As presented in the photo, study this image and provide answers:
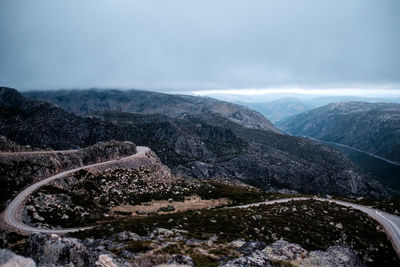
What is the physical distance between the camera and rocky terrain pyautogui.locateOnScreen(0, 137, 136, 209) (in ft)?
221

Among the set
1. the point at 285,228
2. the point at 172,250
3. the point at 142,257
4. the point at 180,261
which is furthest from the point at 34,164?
the point at 180,261

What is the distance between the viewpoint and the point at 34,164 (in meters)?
77.2

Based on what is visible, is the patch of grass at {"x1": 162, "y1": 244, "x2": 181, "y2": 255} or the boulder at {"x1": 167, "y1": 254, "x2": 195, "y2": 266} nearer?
the boulder at {"x1": 167, "y1": 254, "x2": 195, "y2": 266}

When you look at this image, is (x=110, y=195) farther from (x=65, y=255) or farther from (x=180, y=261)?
(x=180, y=261)

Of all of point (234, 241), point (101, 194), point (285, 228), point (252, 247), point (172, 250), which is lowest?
point (101, 194)

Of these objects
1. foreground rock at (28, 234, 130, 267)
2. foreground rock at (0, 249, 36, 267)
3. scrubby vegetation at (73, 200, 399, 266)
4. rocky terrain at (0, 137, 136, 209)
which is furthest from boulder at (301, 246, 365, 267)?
rocky terrain at (0, 137, 136, 209)

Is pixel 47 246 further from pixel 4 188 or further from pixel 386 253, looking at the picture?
pixel 4 188

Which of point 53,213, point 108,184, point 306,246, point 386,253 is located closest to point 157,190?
point 108,184

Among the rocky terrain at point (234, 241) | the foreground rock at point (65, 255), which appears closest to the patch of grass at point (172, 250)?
the rocky terrain at point (234, 241)

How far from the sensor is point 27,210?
2098 inches

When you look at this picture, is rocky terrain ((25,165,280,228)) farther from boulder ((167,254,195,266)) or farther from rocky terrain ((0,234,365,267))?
boulder ((167,254,195,266))

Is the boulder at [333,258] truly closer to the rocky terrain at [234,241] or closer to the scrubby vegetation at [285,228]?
the rocky terrain at [234,241]

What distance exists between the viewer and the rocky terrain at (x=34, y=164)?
221 ft

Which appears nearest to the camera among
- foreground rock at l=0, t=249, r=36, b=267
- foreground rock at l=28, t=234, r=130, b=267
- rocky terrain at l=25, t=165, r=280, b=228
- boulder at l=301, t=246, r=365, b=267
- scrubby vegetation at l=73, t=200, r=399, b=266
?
foreground rock at l=0, t=249, r=36, b=267
